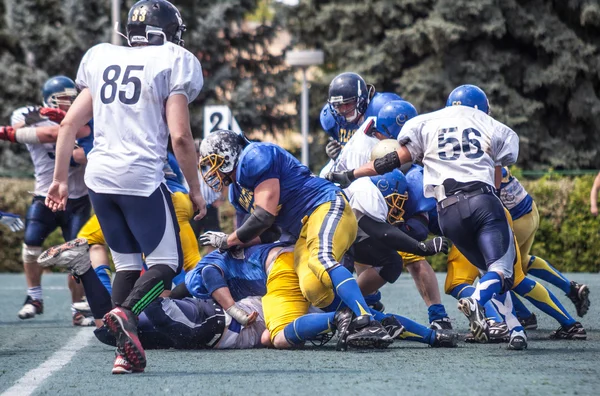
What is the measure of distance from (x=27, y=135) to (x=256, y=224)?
2.65 m

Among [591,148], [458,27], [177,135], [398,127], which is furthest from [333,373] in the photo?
[591,148]

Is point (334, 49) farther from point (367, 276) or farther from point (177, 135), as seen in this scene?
point (177, 135)

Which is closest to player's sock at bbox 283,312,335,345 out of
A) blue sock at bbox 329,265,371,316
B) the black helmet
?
blue sock at bbox 329,265,371,316

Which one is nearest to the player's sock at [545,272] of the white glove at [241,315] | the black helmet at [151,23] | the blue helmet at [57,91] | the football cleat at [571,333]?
the football cleat at [571,333]

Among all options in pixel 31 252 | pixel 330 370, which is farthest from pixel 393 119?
pixel 31 252

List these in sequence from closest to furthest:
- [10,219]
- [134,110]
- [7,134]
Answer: [134,110] < [10,219] < [7,134]

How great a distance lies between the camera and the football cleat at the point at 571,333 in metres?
6.57

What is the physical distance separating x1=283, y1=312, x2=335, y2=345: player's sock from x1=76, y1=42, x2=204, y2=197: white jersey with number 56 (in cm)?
120

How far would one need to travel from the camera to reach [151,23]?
18.0ft

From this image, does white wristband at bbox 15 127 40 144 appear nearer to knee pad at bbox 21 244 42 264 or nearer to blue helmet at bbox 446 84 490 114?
knee pad at bbox 21 244 42 264

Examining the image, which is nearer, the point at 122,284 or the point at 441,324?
the point at 122,284

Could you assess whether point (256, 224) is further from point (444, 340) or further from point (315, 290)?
point (444, 340)

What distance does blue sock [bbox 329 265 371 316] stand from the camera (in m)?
5.79

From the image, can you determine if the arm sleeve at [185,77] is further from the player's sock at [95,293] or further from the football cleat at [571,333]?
the football cleat at [571,333]
